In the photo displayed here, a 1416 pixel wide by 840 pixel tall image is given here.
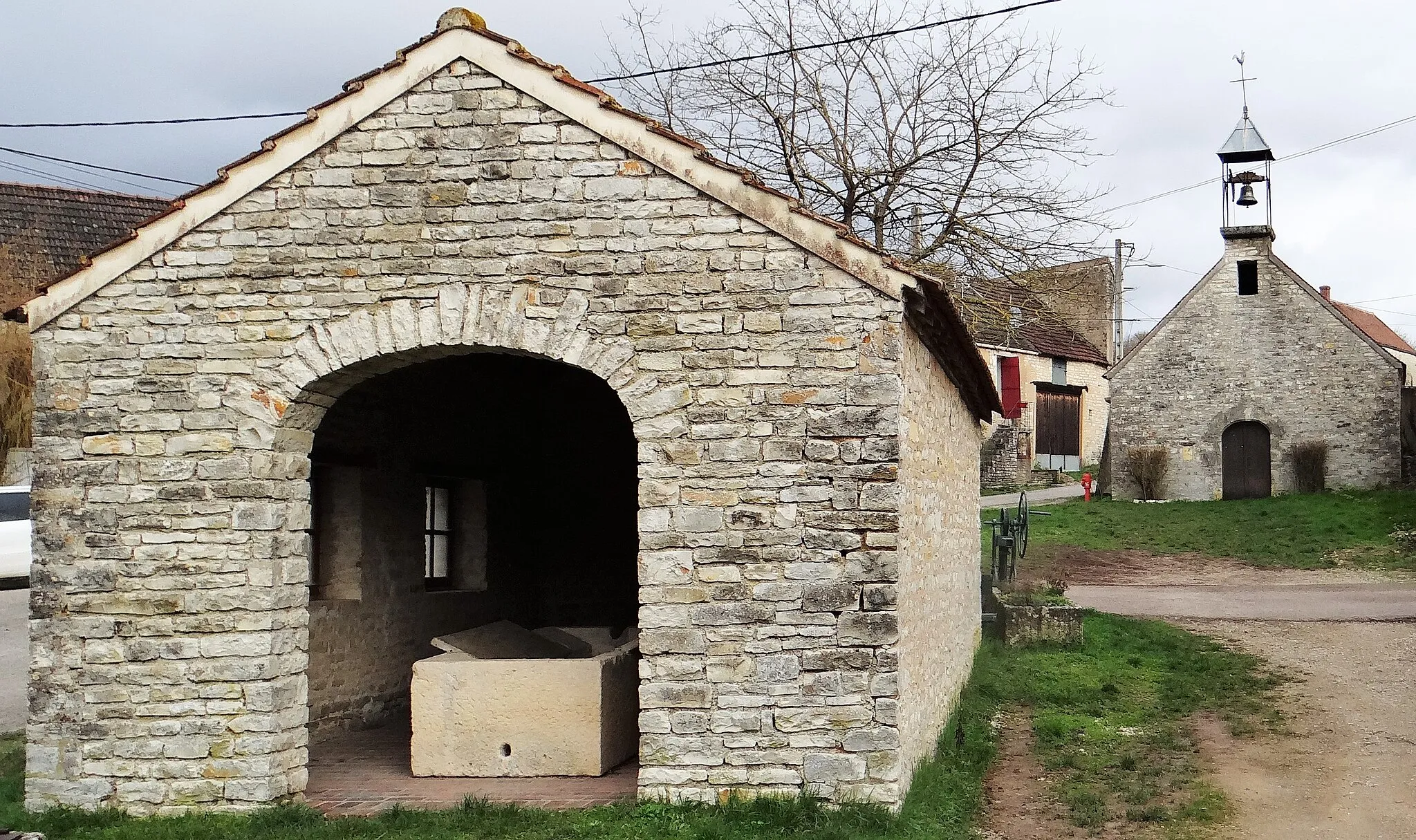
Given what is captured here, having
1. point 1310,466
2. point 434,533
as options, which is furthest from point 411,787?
point 1310,466

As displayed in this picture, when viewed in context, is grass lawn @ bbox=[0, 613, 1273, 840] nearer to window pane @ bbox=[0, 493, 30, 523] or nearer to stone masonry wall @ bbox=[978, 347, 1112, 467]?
window pane @ bbox=[0, 493, 30, 523]

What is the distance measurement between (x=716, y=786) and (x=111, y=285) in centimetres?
479

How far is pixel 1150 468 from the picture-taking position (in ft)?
88.5

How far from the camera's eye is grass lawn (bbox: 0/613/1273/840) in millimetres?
6613

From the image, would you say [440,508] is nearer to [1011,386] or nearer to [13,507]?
[13,507]

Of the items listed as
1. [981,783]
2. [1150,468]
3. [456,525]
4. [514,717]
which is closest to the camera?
[514,717]

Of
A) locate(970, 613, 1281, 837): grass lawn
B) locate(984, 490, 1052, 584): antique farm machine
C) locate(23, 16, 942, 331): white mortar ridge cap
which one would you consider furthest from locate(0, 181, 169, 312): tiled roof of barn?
locate(970, 613, 1281, 837): grass lawn

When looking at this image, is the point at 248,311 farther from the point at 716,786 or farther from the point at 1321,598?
the point at 1321,598

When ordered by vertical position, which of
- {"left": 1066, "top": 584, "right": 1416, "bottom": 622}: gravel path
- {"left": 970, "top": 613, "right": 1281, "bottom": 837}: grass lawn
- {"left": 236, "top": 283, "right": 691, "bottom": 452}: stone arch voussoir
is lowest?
{"left": 970, "top": 613, "right": 1281, "bottom": 837}: grass lawn

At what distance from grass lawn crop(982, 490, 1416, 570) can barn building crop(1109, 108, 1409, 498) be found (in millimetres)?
1344

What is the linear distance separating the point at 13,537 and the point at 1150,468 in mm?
22067

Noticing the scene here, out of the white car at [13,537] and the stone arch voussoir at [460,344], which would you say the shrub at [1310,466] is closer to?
the stone arch voussoir at [460,344]

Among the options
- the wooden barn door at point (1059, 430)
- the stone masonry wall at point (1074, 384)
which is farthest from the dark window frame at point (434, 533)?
the wooden barn door at point (1059, 430)

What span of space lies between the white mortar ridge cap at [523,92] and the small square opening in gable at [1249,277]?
73.7 feet
